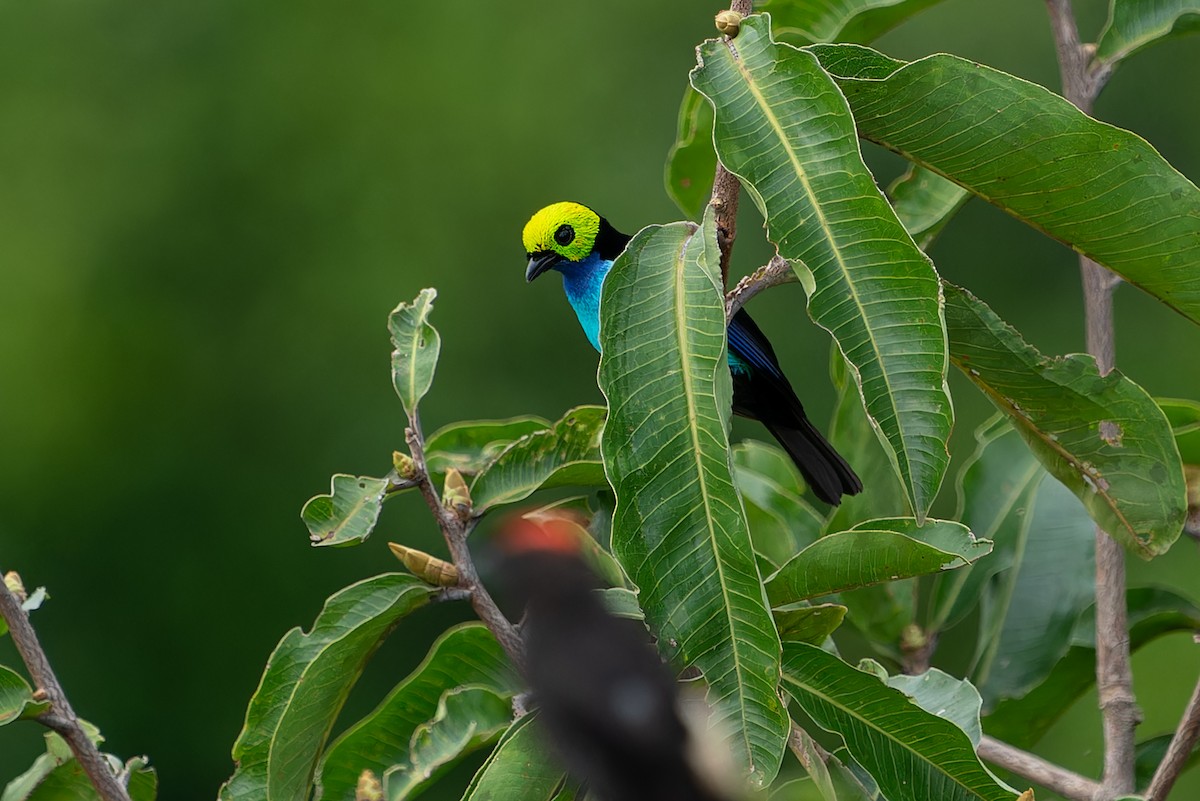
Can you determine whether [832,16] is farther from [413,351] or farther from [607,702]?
[607,702]

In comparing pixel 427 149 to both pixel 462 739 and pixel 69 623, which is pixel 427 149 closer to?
pixel 69 623

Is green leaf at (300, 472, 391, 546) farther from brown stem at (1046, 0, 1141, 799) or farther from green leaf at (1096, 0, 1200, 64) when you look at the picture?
green leaf at (1096, 0, 1200, 64)

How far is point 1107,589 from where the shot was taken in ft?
5.04

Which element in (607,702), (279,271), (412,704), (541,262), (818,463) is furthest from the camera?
(279,271)

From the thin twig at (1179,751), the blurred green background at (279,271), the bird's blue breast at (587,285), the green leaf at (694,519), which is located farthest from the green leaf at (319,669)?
the blurred green background at (279,271)

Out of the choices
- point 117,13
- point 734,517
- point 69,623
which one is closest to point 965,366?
point 734,517

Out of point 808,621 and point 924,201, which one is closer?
point 808,621

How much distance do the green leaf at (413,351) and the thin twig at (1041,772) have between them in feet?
2.26

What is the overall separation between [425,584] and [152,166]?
800 cm

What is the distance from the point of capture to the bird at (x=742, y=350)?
7.43 ft

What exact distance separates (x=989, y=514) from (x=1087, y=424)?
648mm

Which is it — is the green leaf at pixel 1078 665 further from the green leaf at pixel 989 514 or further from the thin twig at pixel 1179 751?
the thin twig at pixel 1179 751

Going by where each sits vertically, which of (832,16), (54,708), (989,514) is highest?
(832,16)

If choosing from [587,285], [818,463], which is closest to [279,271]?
[587,285]
